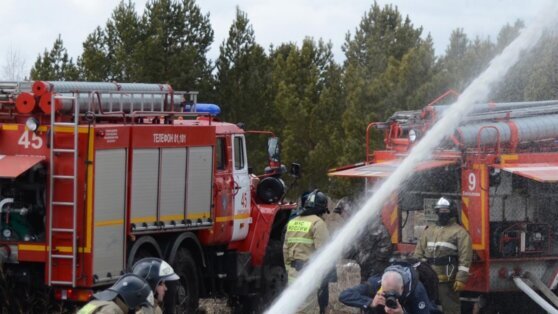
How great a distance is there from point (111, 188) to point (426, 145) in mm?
3477

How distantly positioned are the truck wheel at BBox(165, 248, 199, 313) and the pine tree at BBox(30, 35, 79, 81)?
1485 cm

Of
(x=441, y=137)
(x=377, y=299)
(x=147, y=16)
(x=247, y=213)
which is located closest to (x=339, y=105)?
(x=147, y=16)

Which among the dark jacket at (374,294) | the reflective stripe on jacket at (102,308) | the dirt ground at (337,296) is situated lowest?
the dirt ground at (337,296)

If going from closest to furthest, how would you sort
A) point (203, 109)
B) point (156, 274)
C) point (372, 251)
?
1. point (156, 274)
2. point (372, 251)
3. point (203, 109)

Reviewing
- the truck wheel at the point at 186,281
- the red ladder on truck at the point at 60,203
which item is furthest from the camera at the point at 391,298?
the truck wheel at the point at 186,281

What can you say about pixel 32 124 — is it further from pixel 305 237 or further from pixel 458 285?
pixel 458 285

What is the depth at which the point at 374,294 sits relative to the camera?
29.0ft

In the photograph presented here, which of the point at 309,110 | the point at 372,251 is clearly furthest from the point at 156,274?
the point at 309,110

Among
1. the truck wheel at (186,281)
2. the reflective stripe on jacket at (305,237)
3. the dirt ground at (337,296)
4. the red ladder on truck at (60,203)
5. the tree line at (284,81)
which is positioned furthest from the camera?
the tree line at (284,81)

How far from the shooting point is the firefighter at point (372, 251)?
12.8m

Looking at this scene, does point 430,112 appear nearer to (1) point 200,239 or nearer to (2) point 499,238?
(2) point 499,238

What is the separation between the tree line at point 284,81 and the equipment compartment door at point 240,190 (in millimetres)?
9513

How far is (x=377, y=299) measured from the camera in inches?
328

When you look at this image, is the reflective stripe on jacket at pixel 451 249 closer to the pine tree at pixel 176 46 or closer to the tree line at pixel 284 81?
the tree line at pixel 284 81
